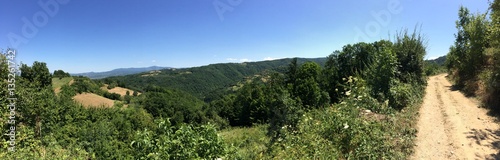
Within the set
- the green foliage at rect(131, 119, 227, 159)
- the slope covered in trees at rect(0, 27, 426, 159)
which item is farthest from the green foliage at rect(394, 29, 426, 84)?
the green foliage at rect(131, 119, 227, 159)

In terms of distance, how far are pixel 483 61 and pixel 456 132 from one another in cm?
984

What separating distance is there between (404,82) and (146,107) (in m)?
64.8

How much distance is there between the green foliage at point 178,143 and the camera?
374 cm

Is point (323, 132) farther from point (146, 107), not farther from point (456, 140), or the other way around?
point (146, 107)

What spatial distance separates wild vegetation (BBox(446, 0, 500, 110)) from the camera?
1013 cm

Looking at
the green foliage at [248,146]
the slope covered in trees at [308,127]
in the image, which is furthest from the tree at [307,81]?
the slope covered in trees at [308,127]

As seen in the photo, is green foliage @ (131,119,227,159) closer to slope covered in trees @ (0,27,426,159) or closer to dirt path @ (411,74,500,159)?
slope covered in trees @ (0,27,426,159)

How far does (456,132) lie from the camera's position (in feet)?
26.3

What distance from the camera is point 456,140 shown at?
742cm

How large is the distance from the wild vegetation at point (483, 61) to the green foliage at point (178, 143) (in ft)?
37.8

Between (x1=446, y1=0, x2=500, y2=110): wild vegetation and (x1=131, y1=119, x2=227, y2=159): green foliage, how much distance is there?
1154 centimetres

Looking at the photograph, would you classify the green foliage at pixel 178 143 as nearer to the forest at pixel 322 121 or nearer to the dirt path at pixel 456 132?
the forest at pixel 322 121

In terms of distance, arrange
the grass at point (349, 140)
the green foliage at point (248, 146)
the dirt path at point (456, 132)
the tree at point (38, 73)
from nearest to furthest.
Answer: the green foliage at point (248, 146), the grass at point (349, 140), the dirt path at point (456, 132), the tree at point (38, 73)

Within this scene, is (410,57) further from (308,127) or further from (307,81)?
(307,81)
